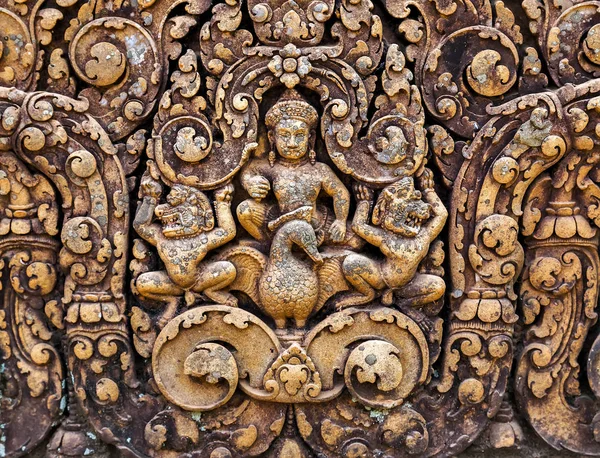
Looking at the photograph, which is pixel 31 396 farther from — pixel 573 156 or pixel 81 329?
pixel 573 156

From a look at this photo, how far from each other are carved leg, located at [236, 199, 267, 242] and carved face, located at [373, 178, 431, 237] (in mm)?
450

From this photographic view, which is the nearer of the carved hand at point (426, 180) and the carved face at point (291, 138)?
the carved face at point (291, 138)

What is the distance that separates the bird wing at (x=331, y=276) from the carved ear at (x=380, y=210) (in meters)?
0.18

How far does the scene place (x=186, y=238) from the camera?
3594mm

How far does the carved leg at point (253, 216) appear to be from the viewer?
11.8 feet

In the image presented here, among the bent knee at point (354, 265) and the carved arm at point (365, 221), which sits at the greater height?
the carved arm at point (365, 221)

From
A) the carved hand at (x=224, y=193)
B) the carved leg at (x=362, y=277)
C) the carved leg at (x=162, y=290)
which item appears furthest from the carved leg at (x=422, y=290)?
the carved leg at (x=162, y=290)

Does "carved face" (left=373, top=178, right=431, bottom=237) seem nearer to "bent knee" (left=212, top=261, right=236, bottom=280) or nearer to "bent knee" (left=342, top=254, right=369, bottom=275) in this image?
"bent knee" (left=342, top=254, right=369, bottom=275)

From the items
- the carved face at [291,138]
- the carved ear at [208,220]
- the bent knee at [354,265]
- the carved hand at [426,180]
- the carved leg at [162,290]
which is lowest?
the carved leg at [162,290]

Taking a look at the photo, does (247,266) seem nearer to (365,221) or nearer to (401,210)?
(365,221)

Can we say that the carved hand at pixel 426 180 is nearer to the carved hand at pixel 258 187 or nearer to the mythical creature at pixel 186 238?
the carved hand at pixel 258 187

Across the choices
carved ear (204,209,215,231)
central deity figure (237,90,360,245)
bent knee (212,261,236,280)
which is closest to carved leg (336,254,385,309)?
central deity figure (237,90,360,245)

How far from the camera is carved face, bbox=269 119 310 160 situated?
3.56 metres

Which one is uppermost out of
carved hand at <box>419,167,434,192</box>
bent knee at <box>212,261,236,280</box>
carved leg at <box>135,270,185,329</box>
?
carved hand at <box>419,167,434,192</box>
